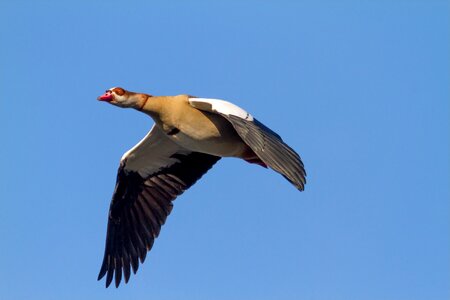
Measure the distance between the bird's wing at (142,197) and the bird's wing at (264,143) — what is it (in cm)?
190

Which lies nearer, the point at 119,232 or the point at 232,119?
the point at 232,119

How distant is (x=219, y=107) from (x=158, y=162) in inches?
93.4

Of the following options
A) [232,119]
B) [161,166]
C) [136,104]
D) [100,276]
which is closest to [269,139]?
[232,119]

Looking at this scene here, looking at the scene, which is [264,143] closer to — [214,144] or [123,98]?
[214,144]

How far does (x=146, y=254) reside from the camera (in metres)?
13.9

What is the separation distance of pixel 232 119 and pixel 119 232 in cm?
353

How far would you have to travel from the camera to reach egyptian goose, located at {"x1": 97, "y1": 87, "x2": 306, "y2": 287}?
12367mm

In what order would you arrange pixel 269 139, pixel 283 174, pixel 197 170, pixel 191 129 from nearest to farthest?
pixel 283 174 < pixel 269 139 < pixel 191 129 < pixel 197 170

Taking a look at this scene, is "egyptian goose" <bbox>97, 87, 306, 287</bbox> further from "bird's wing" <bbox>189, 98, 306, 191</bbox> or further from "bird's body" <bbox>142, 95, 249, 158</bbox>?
"bird's wing" <bbox>189, 98, 306, 191</bbox>

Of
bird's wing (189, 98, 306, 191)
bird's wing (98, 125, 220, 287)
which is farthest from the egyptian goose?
bird's wing (189, 98, 306, 191)

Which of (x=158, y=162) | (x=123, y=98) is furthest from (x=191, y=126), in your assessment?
(x=158, y=162)

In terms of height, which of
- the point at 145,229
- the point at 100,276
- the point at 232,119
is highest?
the point at 232,119

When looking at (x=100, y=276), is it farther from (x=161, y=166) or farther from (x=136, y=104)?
(x=136, y=104)

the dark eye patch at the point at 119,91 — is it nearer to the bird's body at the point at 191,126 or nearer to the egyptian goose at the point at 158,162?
the egyptian goose at the point at 158,162
